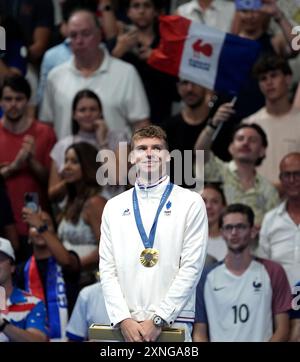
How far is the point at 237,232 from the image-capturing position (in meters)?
9.62

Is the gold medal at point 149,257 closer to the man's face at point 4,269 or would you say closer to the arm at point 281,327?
the man's face at point 4,269

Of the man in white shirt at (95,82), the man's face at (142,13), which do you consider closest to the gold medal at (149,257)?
the man in white shirt at (95,82)

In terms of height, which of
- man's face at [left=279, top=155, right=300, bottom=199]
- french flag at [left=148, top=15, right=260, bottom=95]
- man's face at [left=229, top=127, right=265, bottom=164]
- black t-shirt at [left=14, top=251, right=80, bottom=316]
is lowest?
black t-shirt at [left=14, top=251, right=80, bottom=316]

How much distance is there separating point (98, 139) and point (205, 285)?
74.5 inches

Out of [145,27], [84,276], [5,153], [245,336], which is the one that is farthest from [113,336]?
[145,27]

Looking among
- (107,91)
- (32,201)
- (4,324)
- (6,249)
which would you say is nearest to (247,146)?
(107,91)

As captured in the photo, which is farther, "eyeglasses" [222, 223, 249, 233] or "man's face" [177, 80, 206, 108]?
"man's face" [177, 80, 206, 108]

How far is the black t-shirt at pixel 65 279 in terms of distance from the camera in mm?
9805

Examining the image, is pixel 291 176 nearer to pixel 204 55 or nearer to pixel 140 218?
pixel 204 55

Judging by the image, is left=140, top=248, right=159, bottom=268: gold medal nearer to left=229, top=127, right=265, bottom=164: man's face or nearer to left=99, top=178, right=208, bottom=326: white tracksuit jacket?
left=99, top=178, right=208, bottom=326: white tracksuit jacket

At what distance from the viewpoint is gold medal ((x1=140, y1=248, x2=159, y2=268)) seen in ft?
23.3

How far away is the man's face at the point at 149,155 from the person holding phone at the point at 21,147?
372cm

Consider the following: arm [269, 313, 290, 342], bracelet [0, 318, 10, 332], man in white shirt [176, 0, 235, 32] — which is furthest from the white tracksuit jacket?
man in white shirt [176, 0, 235, 32]

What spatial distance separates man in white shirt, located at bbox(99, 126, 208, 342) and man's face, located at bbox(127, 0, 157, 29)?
4729 mm
